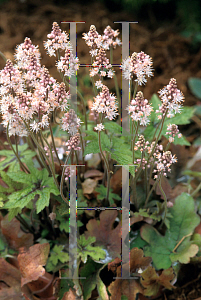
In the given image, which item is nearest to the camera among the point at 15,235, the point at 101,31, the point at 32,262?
the point at 32,262

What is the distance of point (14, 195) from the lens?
77 cm

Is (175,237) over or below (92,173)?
below

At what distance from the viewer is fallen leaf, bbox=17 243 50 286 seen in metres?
0.77

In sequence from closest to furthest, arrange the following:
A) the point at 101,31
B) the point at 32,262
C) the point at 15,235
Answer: the point at 32,262
the point at 15,235
the point at 101,31

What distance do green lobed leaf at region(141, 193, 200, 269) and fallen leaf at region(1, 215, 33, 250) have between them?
15.2 inches

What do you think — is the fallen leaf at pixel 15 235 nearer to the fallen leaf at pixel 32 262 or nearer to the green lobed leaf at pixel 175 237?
the fallen leaf at pixel 32 262

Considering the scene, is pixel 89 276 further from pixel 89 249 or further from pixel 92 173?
pixel 92 173

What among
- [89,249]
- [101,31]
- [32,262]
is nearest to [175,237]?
[89,249]

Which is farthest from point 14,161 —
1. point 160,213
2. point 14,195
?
point 160,213

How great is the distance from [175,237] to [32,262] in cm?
48

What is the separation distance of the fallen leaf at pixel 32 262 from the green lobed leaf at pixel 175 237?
327 mm

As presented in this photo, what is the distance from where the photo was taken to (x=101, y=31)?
6.77 ft

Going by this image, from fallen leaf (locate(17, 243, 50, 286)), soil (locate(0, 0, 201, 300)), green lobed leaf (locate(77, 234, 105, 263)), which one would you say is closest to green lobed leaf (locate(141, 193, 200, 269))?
green lobed leaf (locate(77, 234, 105, 263))

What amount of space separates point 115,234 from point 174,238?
0.69 feet
